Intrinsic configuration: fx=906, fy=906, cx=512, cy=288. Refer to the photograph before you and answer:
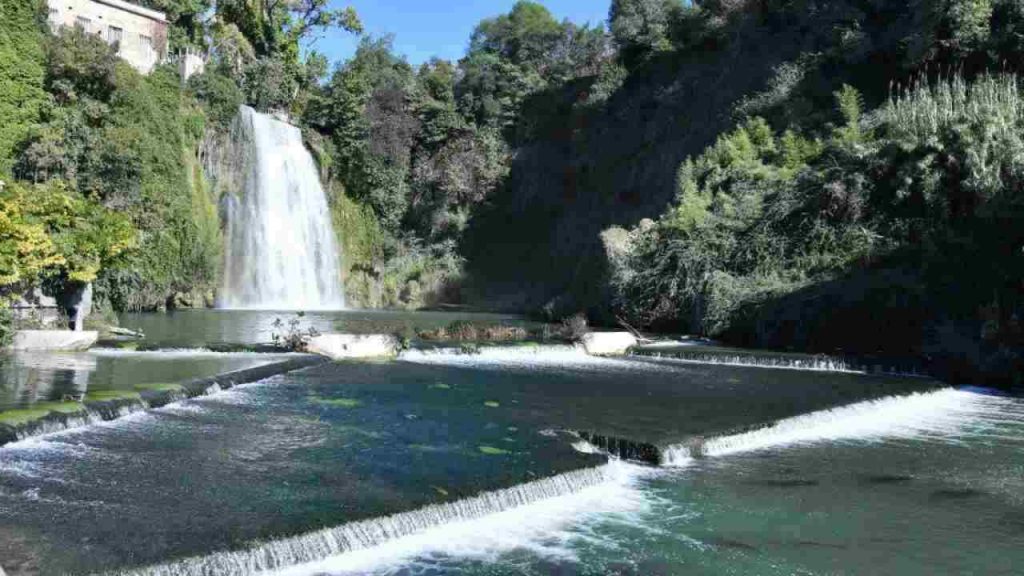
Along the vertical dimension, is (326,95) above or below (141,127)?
→ above

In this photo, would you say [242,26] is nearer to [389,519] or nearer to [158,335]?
[158,335]

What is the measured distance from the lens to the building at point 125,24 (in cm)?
3756

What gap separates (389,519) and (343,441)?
11.3 feet

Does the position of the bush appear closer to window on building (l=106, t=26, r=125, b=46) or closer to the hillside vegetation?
the hillside vegetation

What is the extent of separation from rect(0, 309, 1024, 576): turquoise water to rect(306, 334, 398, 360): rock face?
174 inches

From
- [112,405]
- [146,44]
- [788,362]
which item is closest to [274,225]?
[146,44]

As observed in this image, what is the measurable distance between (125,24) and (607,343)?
1081 inches

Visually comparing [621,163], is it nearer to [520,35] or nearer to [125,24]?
[520,35]

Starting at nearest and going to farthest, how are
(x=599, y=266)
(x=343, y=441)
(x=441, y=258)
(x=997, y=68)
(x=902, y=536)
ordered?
1. (x=902, y=536)
2. (x=343, y=441)
3. (x=997, y=68)
4. (x=599, y=266)
5. (x=441, y=258)

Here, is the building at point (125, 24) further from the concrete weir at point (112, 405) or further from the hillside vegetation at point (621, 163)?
the concrete weir at point (112, 405)

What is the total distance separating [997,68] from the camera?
31.2 meters

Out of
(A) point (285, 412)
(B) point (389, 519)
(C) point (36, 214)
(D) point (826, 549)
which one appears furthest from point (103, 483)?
(C) point (36, 214)

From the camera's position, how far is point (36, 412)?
37.7 ft

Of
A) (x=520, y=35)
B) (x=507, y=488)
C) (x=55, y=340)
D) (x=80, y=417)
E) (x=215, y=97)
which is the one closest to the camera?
(x=507, y=488)
